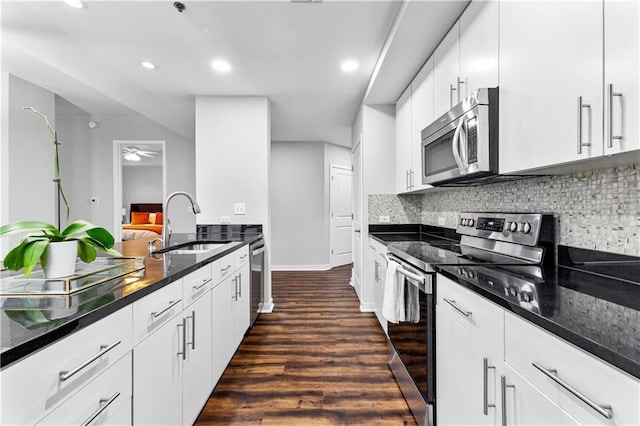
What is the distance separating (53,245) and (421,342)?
1593 millimetres

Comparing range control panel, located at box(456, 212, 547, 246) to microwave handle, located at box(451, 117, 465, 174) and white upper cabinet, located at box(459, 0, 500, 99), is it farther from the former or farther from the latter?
white upper cabinet, located at box(459, 0, 500, 99)

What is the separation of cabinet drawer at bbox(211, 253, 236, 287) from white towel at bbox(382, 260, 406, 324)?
3.43 ft

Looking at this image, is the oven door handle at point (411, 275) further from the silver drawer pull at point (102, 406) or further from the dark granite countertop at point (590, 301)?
the silver drawer pull at point (102, 406)

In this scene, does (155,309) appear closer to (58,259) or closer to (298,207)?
(58,259)

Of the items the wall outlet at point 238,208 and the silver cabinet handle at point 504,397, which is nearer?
the silver cabinet handle at point 504,397

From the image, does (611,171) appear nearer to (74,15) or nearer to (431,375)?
(431,375)

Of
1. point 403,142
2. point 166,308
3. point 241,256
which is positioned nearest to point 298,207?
point 403,142

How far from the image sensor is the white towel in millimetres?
1714

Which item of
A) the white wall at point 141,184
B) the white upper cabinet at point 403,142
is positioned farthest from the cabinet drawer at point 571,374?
the white wall at point 141,184

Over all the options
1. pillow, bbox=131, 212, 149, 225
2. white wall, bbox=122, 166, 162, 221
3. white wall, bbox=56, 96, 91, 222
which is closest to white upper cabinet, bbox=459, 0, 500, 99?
white wall, bbox=56, 96, 91, 222

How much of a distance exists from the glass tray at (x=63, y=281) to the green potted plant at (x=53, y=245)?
0.04 m

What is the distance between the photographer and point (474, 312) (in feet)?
3.66

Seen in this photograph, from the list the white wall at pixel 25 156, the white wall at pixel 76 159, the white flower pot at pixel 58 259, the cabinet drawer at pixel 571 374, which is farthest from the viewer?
the white wall at pixel 76 159

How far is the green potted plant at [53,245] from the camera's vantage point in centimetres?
98
